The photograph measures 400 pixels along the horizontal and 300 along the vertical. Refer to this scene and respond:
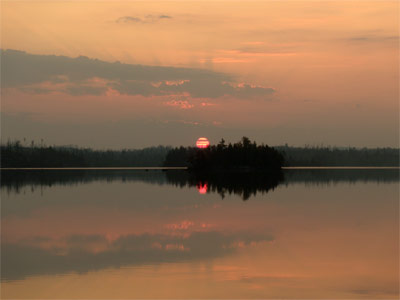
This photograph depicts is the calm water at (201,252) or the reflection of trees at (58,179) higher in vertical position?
the reflection of trees at (58,179)

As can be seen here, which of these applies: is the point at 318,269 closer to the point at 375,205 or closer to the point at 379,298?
the point at 379,298

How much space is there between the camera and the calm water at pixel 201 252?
56.3 ft

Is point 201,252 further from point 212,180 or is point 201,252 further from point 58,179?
point 58,179

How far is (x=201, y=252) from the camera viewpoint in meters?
22.5

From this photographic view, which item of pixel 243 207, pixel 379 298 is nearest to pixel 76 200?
pixel 243 207

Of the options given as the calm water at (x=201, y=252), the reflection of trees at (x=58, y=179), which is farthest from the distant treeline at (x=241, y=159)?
the calm water at (x=201, y=252)

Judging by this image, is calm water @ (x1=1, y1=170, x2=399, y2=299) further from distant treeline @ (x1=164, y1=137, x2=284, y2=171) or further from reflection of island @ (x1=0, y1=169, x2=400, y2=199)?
distant treeline @ (x1=164, y1=137, x2=284, y2=171)

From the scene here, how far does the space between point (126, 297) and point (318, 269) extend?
612 centimetres

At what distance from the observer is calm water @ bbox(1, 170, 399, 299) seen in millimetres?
17172

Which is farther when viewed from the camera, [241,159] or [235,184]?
[241,159]

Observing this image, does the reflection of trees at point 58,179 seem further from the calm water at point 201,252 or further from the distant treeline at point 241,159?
the distant treeline at point 241,159

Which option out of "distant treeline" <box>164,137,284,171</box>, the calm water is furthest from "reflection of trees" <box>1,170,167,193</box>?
"distant treeline" <box>164,137,284,171</box>

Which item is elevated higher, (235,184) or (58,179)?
(235,184)

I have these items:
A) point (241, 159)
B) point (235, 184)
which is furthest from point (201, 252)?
point (241, 159)
